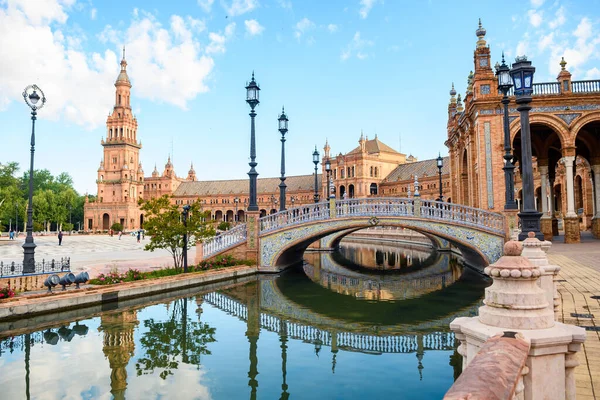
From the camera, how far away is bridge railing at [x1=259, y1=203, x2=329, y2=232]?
811 inches

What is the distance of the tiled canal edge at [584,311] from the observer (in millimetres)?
4969

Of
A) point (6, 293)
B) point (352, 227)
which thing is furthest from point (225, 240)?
point (6, 293)

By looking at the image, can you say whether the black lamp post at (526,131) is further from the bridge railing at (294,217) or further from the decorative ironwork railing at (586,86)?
the decorative ironwork railing at (586,86)

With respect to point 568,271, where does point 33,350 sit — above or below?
below

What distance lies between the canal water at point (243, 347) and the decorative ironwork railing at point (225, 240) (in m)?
4.27

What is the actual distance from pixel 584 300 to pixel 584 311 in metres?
1.22

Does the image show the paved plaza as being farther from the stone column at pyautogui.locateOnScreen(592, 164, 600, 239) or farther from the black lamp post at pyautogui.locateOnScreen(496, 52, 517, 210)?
the stone column at pyautogui.locateOnScreen(592, 164, 600, 239)

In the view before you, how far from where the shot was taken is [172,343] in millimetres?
10094

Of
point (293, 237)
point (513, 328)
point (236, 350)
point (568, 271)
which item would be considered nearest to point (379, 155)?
point (293, 237)

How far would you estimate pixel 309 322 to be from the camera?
12094 mm

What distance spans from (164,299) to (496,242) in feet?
43.8

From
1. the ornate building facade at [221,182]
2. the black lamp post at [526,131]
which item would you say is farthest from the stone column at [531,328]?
the ornate building facade at [221,182]

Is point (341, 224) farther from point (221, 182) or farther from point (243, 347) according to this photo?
point (221, 182)

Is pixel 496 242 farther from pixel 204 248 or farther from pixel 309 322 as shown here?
pixel 204 248
